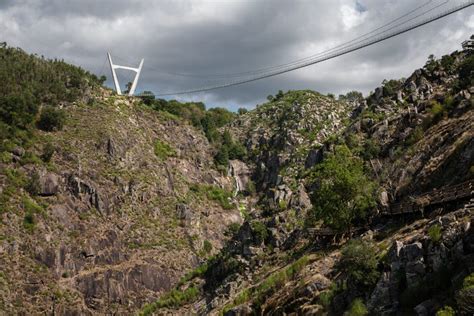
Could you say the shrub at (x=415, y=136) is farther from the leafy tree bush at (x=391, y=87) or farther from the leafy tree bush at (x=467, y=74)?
the leafy tree bush at (x=391, y=87)

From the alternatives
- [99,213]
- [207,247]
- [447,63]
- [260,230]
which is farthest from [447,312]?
[207,247]

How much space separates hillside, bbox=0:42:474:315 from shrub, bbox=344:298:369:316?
83 mm

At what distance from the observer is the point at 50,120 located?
88312 mm

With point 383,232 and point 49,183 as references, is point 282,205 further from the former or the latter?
point 49,183

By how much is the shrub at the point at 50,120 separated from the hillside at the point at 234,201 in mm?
367

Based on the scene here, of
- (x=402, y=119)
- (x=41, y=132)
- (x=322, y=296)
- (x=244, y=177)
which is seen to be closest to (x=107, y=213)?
(x=41, y=132)

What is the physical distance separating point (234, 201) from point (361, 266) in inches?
3041

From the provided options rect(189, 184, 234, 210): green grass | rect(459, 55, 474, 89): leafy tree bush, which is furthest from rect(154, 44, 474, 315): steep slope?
rect(189, 184, 234, 210): green grass

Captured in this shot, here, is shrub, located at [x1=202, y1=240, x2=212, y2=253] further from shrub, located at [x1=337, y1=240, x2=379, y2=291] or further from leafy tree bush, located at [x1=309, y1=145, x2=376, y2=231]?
shrub, located at [x1=337, y1=240, x2=379, y2=291]

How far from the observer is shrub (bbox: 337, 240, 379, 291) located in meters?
31.6

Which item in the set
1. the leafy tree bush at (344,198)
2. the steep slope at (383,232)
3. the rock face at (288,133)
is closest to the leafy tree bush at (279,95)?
the rock face at (288,133)

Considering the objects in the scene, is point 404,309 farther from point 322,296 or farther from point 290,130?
point 290,130

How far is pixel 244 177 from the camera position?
11888cm

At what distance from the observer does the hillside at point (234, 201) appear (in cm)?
3409
